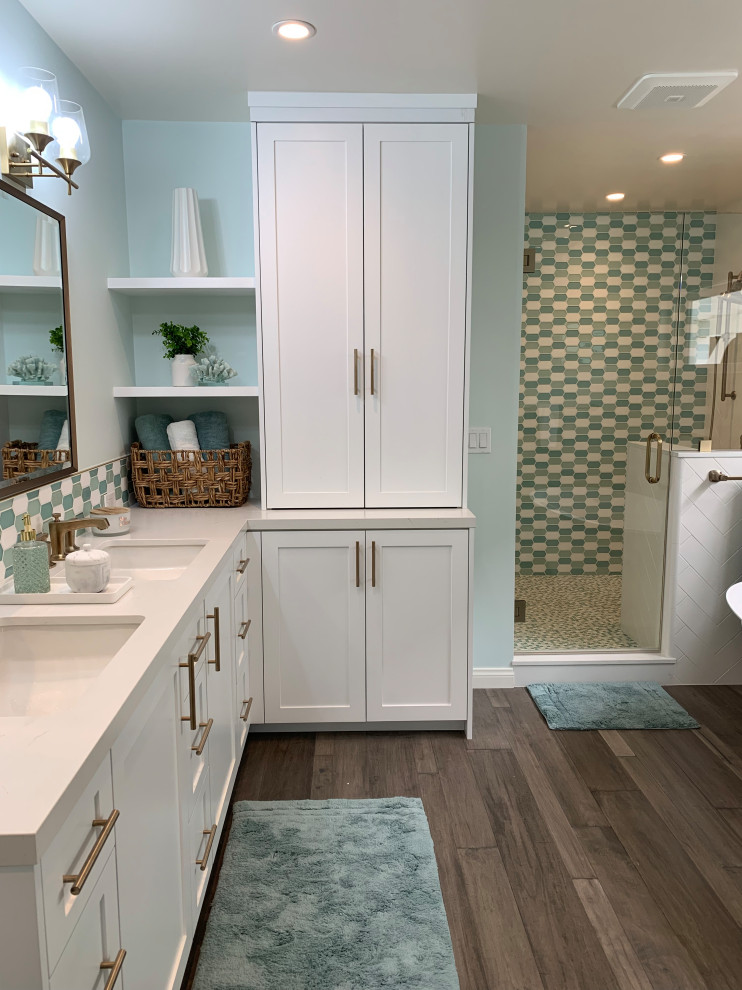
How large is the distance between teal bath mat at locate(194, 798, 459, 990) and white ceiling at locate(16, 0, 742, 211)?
7.93 feet

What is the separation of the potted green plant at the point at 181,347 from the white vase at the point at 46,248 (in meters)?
0.70

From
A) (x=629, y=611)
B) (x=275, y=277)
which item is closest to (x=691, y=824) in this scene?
(x=629, y=611)

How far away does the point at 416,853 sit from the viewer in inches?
84.8

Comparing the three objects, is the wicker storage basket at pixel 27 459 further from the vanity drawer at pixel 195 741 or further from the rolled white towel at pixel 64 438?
the vanity drawer at pixel 195 741

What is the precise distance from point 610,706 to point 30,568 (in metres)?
2.44

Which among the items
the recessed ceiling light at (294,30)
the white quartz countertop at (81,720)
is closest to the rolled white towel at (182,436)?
the white quartz countertop at (81,720)

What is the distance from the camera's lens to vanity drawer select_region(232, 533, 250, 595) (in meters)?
2.45

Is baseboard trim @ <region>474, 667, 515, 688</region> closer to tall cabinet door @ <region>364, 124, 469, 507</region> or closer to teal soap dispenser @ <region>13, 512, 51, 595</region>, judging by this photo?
tall cabinet door @ <region>364, 124, 469, 507</region>

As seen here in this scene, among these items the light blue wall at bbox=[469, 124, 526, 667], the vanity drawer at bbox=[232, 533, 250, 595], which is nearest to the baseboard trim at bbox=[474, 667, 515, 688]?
the light blue wall at bbox=[469, 124, 526, 667]

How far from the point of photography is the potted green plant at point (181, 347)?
2.93 metres

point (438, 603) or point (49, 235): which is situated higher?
point (49, 235)

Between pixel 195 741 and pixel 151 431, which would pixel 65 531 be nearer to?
pixel 195 741

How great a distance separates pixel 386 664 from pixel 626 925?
1.21 metres

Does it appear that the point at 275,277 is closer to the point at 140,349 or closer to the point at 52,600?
the point at 140,349
